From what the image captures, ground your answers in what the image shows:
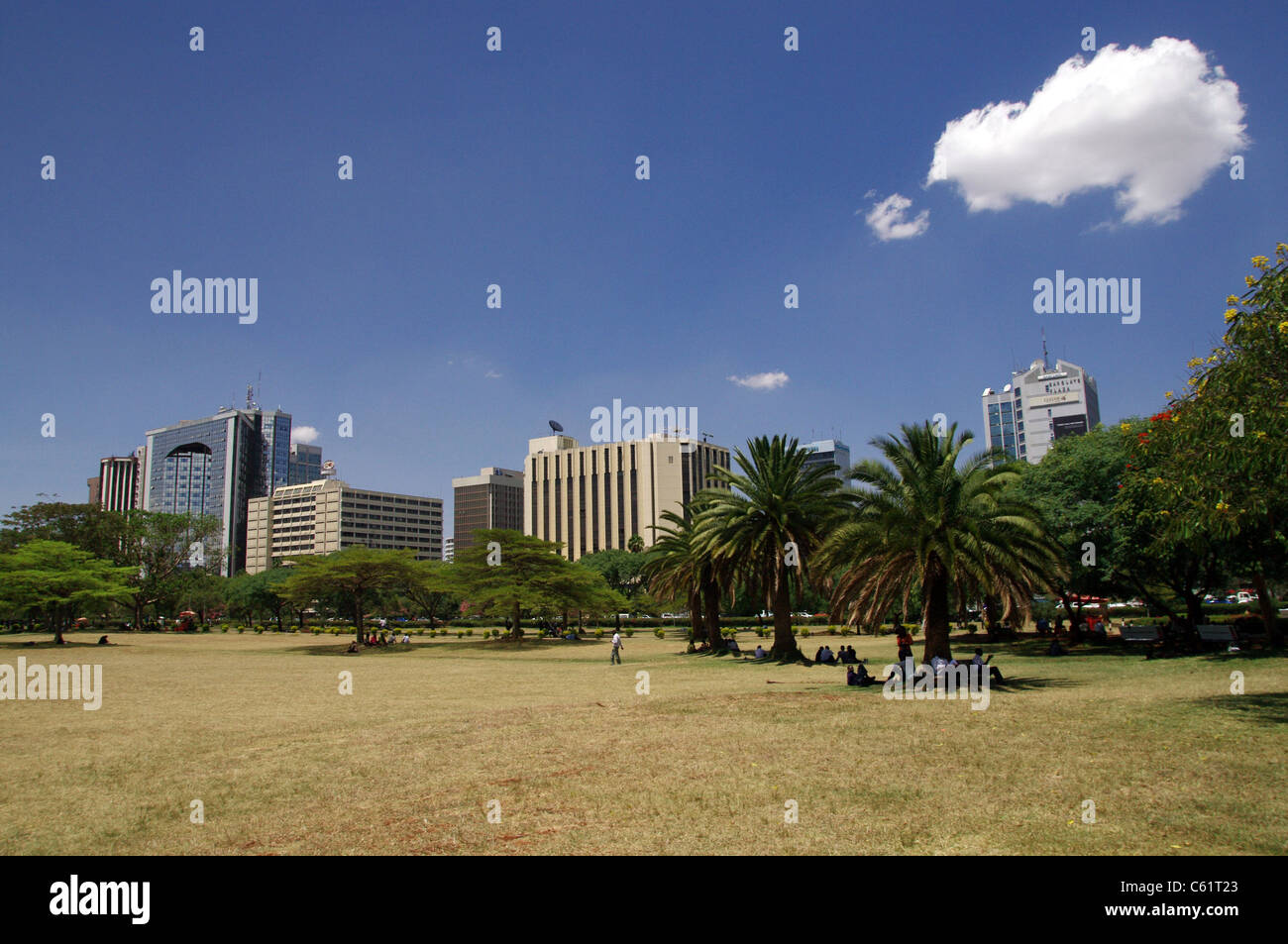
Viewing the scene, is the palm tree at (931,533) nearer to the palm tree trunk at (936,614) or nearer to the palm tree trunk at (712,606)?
the palm tree trunk at (936,614)

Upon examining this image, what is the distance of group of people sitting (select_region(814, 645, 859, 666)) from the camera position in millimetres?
29441

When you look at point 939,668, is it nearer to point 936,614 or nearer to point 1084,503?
point 936,614

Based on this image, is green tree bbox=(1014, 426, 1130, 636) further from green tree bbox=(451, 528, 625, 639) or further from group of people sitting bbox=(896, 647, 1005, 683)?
green tree bbox=(451, 528, 625, 639)

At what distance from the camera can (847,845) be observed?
7.77 m

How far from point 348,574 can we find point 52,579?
1779cm

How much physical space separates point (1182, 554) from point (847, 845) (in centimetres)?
2903

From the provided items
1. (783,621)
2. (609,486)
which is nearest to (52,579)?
(783,621)

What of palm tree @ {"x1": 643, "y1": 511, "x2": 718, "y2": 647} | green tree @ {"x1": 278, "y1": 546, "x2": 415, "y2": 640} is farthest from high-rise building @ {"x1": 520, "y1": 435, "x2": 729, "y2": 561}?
palm tree @ {"x1": 643, "y1": 511, "x2": 718, "y2": 647}

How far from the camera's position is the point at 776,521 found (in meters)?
31.6

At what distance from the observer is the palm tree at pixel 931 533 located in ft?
70.3

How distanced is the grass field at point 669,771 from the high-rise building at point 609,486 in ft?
509

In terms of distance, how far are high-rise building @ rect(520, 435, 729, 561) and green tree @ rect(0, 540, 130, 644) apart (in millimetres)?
126906

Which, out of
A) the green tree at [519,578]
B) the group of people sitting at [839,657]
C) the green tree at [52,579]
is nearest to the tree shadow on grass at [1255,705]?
the group of people sitting at [839,657]
